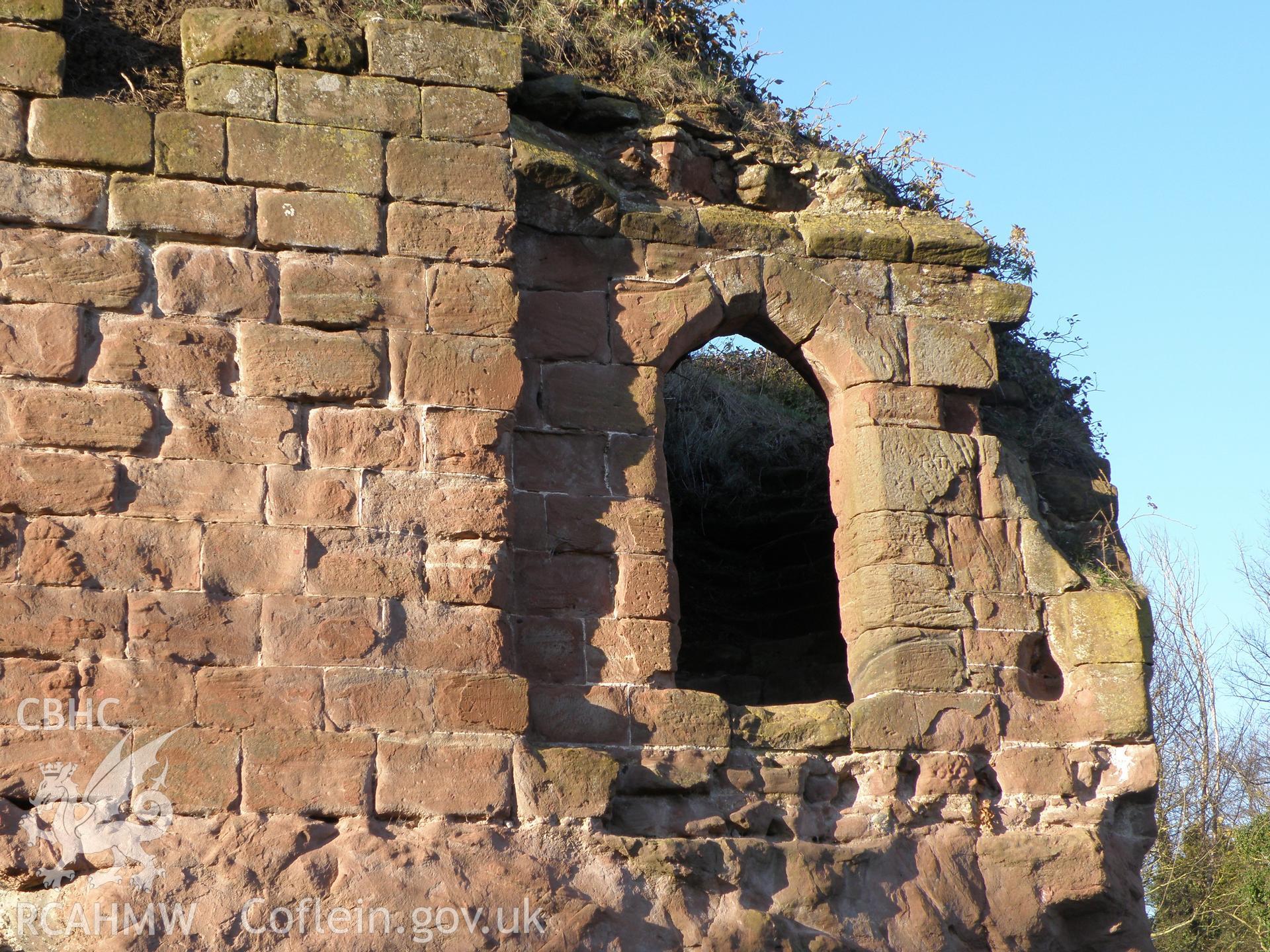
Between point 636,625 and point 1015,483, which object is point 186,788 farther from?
point 1015,483

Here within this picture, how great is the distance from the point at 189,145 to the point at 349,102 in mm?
647

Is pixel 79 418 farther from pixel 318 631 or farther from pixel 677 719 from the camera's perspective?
pixel 677 719

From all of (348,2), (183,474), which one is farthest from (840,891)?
(348,2)

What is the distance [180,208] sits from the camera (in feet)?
19.4

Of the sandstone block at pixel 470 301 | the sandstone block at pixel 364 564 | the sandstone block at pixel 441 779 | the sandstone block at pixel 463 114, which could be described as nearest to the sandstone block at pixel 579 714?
the sandstone block at pixel 441 779

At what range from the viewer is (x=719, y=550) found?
942 cm

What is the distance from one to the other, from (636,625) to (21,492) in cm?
229

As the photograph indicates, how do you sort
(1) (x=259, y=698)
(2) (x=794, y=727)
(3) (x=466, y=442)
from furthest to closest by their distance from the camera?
(2) (x=794, y=727) < (3) (x=466, y=442) < (1) (x=259, y=698)

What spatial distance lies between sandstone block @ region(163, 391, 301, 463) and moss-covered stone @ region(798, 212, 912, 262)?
259 centimetres

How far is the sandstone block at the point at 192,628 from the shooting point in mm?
5414

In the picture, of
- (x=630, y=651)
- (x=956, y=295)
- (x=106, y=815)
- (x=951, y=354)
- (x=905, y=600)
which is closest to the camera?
(x=106, y=815)

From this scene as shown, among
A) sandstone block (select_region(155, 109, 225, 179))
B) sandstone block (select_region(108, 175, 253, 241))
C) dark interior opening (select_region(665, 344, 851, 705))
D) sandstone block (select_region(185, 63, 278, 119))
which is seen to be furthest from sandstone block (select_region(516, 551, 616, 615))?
dark interior opening (select_region(665, 344, 851, 705))

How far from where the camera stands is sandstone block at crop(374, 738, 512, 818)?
215 inches

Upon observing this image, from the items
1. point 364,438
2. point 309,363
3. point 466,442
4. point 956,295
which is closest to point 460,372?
point 466,442
